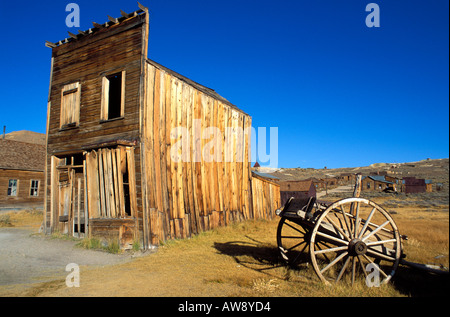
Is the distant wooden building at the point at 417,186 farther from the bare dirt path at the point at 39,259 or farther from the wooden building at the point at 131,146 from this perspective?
the bare dirt path at the point at 39,259

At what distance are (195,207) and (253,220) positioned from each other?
12.6 feet

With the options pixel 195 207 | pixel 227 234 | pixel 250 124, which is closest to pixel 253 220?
pixel 227 234

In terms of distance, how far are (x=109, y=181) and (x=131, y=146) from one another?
1.28 metres

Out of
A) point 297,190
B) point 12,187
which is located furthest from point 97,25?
point 297,190

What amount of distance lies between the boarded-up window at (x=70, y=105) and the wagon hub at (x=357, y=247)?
31.9ft

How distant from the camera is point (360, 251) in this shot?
15.4 ft

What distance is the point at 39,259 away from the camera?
293 inches

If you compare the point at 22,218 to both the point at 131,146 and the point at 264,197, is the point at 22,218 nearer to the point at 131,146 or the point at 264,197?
the point at 131,146

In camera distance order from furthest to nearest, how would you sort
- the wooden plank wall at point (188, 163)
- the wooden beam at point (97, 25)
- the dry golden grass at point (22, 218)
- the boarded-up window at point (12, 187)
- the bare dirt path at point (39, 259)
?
1. the boarded-up window at point (12, 187)
2. the dry golden grass at point (22, 218)
3. the wooden beam at point (97, 25)
4. the wooden plank wall at point (188, 163)
5. the bare dirt path at point (39, 259)

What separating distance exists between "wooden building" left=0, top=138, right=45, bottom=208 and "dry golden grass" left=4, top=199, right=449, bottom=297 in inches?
729

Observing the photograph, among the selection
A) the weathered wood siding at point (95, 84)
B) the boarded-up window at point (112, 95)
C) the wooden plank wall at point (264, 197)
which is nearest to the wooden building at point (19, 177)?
the weathered wood siding at point (95, 84)

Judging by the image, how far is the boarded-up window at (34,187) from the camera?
22422mm

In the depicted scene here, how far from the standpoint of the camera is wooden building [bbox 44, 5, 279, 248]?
863cm
